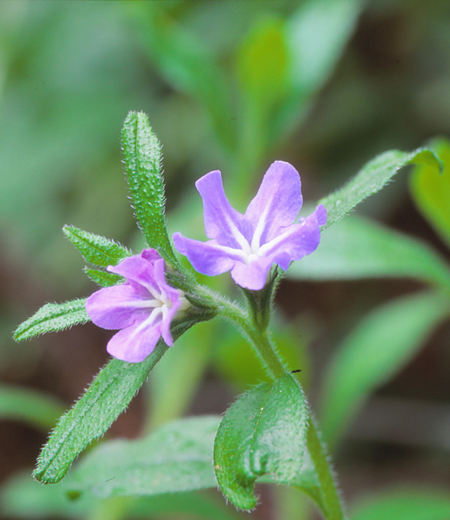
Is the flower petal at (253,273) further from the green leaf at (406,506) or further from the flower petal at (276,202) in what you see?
the green leaf at (406,506)

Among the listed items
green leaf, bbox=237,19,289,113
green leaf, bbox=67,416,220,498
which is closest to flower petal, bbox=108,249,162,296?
green leaf, bbox=67,416,220,498

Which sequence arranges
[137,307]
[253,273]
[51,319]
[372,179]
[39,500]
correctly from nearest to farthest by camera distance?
[253,273]
[137,307]
[51,319]
[372,179]
[39,500]

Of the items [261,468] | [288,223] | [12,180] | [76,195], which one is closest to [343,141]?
[76,195]

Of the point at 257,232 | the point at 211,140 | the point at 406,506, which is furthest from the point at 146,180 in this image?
the point at 211,140

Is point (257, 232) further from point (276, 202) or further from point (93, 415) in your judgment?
point (93, 415)

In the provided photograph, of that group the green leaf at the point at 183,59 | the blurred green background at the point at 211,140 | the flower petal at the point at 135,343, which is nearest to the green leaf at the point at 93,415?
the flower petal at the point at 135,343

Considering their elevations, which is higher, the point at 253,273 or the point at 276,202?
the point at 276,202
